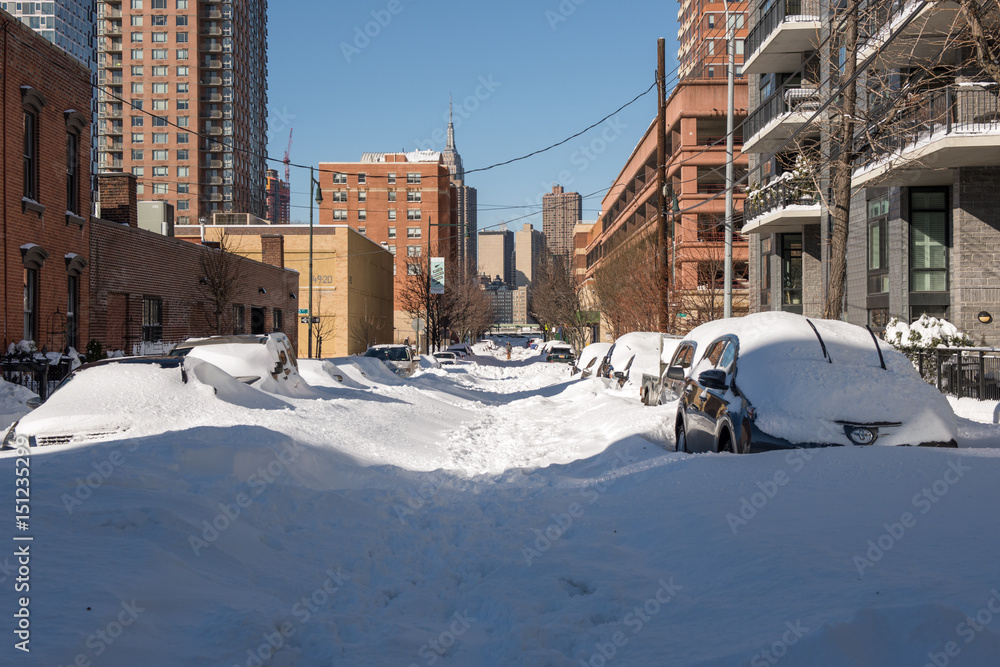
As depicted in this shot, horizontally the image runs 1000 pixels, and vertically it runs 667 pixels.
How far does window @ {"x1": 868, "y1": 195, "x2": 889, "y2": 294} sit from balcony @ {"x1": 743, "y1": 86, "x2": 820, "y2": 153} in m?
3.04

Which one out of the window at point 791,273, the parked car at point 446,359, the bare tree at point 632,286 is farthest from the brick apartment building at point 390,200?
the window at point 791,273

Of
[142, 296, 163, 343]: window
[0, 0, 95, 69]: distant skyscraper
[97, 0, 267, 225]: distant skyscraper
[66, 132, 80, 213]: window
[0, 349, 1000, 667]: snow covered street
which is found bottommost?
[0, 349, 1000, 667]: snow covered street

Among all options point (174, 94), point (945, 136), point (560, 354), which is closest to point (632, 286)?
point (560, 354)

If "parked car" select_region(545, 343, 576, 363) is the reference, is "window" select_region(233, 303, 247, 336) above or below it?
above

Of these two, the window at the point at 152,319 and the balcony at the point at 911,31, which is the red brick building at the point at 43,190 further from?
the balcony at the point at 911,31

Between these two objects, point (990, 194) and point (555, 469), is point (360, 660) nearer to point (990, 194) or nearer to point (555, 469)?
point (555, 469)

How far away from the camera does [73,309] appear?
21828mm

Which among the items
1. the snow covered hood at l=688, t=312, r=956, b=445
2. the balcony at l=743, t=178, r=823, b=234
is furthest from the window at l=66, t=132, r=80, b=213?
the balcony at l=743, t=178, r=823, b=234

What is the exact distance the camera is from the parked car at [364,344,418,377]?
3306 centimetres

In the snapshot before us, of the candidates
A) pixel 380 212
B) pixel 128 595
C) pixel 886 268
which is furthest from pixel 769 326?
pixel 380 212

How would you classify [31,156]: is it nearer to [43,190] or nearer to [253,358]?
[43,190]

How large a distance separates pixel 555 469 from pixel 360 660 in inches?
260

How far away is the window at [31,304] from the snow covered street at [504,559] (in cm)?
1187

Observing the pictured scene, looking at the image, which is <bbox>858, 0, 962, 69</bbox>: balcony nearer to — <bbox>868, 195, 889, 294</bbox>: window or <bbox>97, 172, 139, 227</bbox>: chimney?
<bbox>868, 195, 889, 294</bbox>: window
